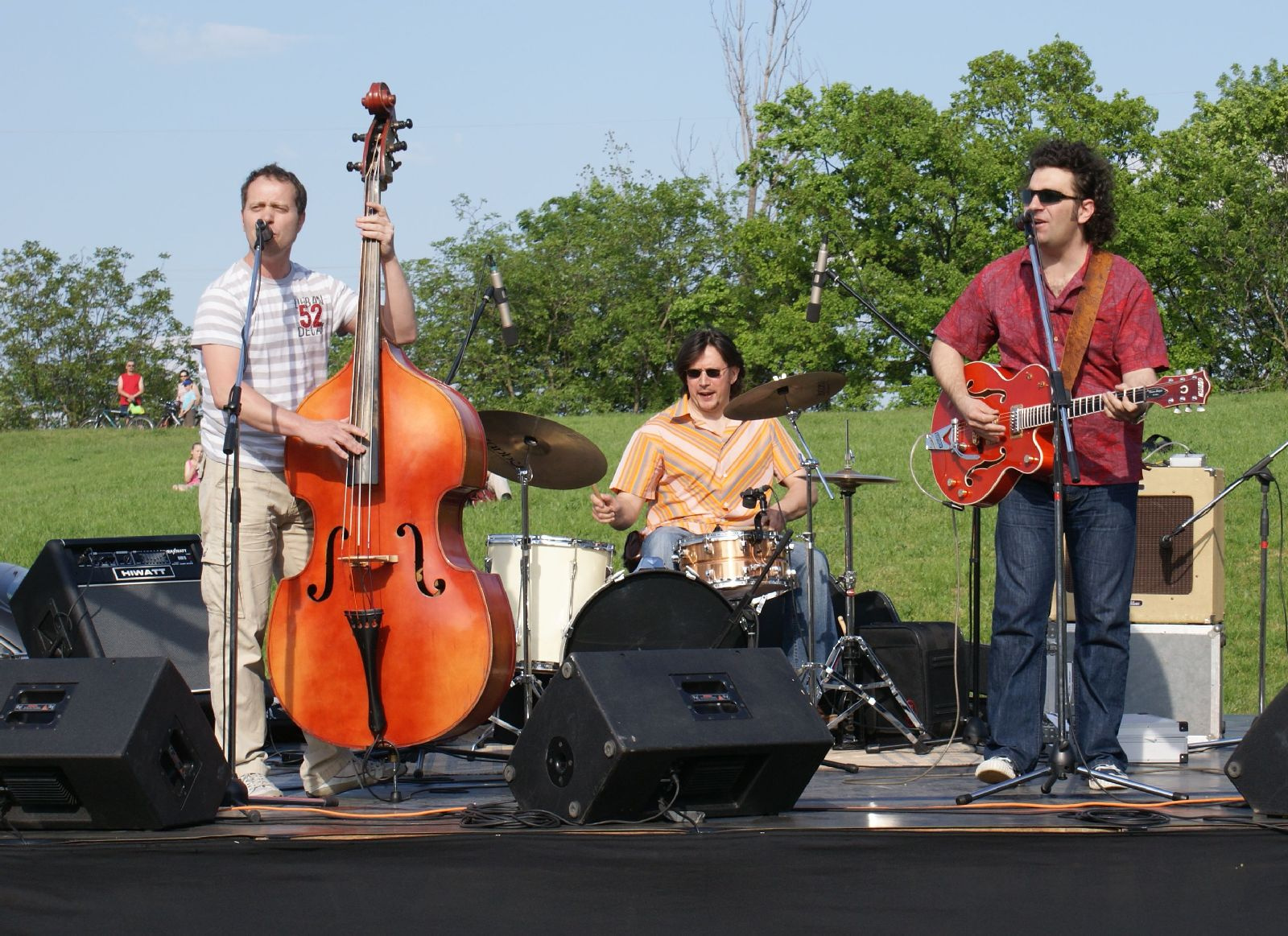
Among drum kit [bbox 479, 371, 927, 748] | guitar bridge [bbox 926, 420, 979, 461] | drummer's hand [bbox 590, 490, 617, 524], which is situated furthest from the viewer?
drummer's hand [bbox 590, 490, 617, 524]

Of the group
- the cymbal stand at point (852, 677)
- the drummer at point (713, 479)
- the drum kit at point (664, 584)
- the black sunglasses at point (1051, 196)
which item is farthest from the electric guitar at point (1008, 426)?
the drummer at point (713, 479)

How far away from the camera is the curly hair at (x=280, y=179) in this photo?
4855 millimetres

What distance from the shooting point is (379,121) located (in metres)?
5.03

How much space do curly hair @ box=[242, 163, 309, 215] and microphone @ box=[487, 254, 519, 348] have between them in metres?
0.68

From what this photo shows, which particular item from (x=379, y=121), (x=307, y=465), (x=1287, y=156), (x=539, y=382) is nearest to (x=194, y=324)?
(x=307, y=465)

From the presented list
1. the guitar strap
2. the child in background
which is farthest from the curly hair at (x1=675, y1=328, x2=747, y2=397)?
the child in background

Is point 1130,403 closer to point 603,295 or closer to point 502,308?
point 502,308

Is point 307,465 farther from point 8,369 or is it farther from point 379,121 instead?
point 8,369

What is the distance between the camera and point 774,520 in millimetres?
6180

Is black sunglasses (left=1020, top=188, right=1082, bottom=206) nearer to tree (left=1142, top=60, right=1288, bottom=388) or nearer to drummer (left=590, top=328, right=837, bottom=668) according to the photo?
drummer (left=590, top=328, right=837, bottom=668)

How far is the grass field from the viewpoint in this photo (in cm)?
1106

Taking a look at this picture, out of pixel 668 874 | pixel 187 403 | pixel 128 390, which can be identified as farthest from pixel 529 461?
pixel 128 390

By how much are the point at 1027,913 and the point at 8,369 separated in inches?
1855

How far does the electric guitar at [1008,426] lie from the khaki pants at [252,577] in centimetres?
220
